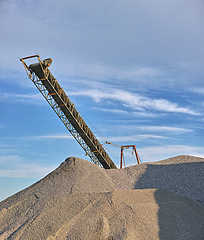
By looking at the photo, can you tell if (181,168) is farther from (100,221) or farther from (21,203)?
(21,203)

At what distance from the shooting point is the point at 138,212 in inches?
386

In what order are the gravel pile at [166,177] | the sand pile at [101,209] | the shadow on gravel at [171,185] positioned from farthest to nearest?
1. the gravel pile at [166,177]
2. the shadow on gravel at [171,185]
3. the sand pile at [101,209]

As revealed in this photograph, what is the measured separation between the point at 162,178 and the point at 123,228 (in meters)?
5.51

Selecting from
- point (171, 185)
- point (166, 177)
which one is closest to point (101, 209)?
point (171, 185)

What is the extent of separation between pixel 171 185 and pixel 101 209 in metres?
4.82

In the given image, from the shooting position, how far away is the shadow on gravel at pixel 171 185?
967 centimetres

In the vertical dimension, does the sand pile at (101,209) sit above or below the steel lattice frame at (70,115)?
below

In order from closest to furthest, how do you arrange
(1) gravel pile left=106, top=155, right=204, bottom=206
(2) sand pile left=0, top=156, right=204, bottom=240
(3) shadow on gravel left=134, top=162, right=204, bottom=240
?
(2) sand pile left=0, top=156, right=204, bottom=240 < (3) shadow on gravel left=134, top=162, right=204, bottom=240 < (1) gravel pile left=106, top=155, right=204, bottom=206

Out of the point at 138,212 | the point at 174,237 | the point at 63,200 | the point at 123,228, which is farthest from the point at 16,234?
the point at 174,237

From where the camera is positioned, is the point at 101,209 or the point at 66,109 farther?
the point at 66,109

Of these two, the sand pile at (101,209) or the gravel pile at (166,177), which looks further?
the gravel pile at (166,177)

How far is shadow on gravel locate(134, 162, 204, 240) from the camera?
967 cm

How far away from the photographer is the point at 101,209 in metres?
9.66

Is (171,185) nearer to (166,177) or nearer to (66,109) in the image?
(166,177)
